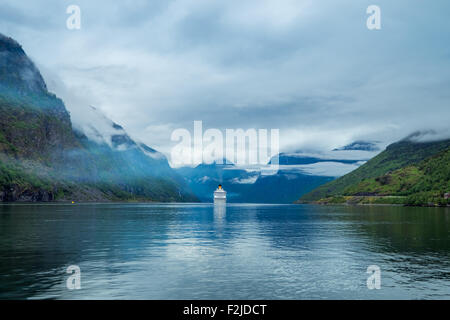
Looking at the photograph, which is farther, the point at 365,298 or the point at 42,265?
the point at 42,265

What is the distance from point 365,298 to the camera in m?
32.3

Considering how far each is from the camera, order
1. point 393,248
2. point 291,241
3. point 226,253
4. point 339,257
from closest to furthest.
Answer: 1. point 339,257
2. point 226,253
3. point 393,248
4. point 291,241

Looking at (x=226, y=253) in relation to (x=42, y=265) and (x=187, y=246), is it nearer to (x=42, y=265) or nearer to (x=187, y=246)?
(x=187, y=246)

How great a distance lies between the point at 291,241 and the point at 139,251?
29104mm

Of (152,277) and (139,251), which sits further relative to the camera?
(139,251)

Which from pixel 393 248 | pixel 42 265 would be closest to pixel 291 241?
pixel 393 248

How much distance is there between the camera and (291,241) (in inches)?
2827
